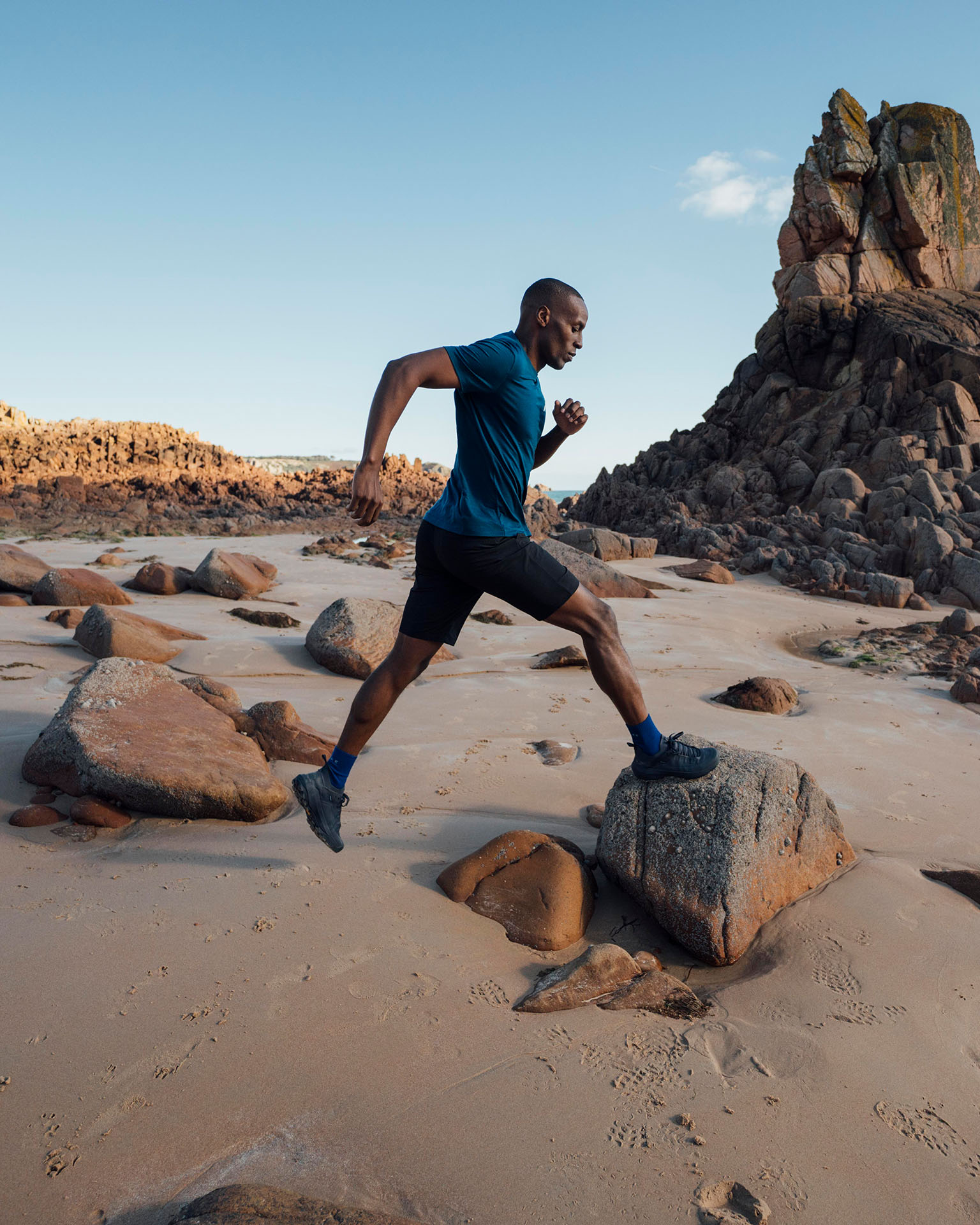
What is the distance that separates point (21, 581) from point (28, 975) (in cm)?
567

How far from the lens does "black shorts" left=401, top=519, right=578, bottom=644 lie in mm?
2510

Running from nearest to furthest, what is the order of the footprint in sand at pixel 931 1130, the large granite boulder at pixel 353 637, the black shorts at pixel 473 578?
1. the footprint in sand at pixel 931 1130
2. the black shorts at pixel 473 578
3. the large granite boulder at pixel 353 637

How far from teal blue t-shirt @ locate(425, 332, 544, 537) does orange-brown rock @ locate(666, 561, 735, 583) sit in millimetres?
9841

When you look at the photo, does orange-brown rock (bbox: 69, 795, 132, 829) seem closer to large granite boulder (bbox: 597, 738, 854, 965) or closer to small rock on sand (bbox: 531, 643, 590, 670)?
large granite boulder (bbox: 597, 738, 854, 965)

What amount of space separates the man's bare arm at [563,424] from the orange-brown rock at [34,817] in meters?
2.26

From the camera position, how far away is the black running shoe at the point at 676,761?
8.38 feet

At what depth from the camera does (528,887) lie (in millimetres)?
2416

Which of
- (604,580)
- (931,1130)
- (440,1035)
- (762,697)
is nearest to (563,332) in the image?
(440,1035)

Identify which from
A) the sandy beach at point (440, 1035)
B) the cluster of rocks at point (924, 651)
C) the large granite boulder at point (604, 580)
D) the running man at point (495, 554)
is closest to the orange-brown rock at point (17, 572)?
the sandy beach at point (440, 1035)

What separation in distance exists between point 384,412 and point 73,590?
17.5ft

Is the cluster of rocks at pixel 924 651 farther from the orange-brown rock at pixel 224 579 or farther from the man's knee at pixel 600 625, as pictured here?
the orange-brown rock at pixel 224 579

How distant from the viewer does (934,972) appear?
7.03ft

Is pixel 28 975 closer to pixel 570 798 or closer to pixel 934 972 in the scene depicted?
pixel 570 798

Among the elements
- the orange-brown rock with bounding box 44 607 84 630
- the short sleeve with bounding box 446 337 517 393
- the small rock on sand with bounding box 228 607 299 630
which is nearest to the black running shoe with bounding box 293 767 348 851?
the short sleeve with bounding box 446 337 517 393
